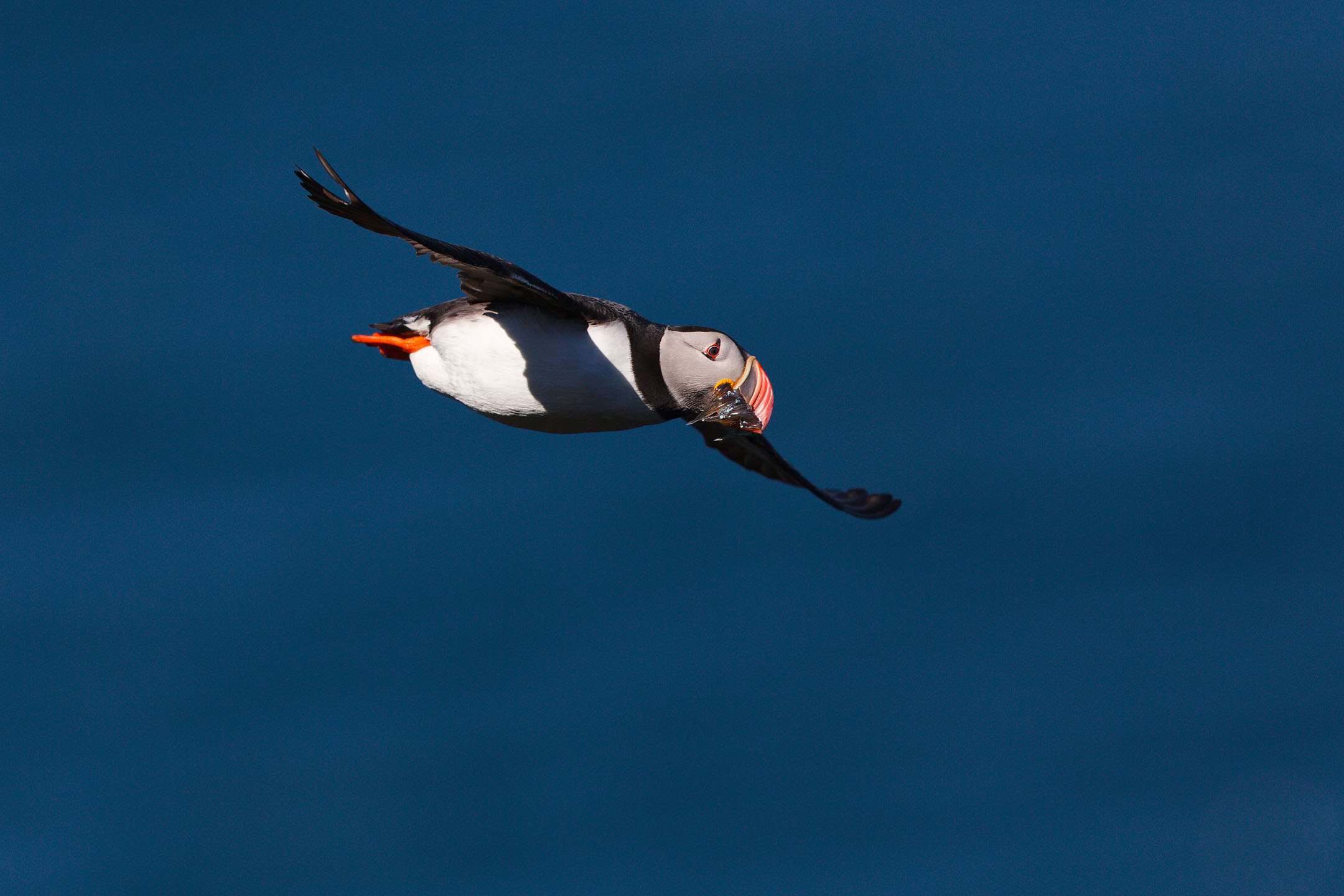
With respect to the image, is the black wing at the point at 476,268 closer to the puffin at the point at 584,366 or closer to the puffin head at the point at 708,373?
the puffin at the point at 584,366

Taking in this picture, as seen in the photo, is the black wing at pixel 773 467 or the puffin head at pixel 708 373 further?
the black wing at pixel 773 467

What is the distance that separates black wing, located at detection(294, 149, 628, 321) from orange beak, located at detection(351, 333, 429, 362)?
0.50 m

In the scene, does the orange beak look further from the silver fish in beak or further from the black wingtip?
the black wingtip

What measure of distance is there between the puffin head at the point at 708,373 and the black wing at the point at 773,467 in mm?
582

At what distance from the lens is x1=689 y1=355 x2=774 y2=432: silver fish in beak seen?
27.3 ft

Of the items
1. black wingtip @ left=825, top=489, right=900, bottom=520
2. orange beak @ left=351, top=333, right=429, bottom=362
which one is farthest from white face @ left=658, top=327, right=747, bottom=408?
orange beak @ left=351, top=333, right=429, bottom=362

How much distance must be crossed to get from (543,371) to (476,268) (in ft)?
4.23

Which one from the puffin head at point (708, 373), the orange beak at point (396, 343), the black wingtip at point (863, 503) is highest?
the orange beak at point (396, 343)

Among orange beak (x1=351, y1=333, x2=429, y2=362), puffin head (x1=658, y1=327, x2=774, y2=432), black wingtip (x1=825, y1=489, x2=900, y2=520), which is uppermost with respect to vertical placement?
orange beak (x1=351, y1=333, x2=429, y2=362)

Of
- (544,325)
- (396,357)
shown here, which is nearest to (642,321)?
(544,325)

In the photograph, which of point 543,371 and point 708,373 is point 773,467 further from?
point 543,371

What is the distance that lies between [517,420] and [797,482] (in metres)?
1.89

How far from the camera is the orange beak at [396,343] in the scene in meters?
8.94

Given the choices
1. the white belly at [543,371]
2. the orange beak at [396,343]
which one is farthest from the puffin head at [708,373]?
the orange beak at [396,343]
